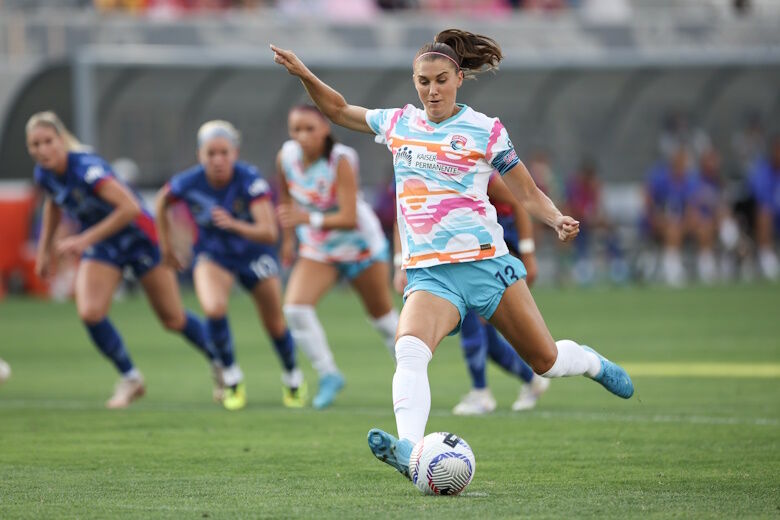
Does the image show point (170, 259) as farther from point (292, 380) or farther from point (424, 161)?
point (424, 161)

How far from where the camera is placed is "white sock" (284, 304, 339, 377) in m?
11.8

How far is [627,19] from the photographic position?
28.9 meters

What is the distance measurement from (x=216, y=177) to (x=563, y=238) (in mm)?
4842

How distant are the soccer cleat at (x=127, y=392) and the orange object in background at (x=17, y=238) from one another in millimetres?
14122

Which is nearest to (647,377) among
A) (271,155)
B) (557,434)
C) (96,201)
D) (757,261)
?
(557,434)

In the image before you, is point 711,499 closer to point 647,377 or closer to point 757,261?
point 647,377

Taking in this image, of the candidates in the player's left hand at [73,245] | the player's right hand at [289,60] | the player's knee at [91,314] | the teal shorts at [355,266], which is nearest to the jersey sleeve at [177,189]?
the player's left hand at [73,245]

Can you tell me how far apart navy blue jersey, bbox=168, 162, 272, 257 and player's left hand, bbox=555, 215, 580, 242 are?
4.68 meters

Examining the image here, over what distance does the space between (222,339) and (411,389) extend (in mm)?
4747

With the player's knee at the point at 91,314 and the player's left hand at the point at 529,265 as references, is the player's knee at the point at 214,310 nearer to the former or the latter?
the player's knee at the point at 91,314

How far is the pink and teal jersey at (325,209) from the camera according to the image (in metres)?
11.9

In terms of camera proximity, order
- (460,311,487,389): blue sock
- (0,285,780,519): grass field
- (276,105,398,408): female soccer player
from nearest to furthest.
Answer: (0,285,780,519): grass field
(460,311,487,389): blue sock
(276,105,398,408): female soccer player

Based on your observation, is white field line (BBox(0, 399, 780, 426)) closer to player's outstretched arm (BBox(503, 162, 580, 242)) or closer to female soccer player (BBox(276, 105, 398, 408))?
female soccer player (BBox(276, 105, 398, 408))

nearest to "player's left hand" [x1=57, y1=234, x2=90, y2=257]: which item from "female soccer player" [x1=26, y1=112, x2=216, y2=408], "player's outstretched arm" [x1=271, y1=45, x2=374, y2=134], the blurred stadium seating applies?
"female soccer player" [x1=26, y1=112, x2=216, y2=408]
